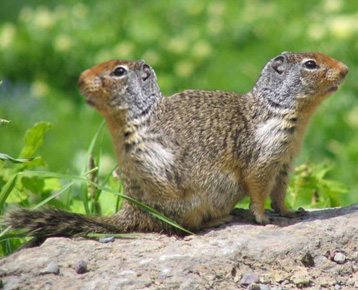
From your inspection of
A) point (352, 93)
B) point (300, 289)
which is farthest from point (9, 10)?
point (300, 289)

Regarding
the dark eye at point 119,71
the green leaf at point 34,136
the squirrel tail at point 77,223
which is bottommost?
the squirrel tail at point 77,223

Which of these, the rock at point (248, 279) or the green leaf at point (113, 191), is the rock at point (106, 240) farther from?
the rock at point (248, 279)

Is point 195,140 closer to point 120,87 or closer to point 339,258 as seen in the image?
point 120,87

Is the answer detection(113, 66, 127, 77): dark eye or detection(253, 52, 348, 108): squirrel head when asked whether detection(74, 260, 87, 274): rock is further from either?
detection(253, 52, 348, 108): squirrel head

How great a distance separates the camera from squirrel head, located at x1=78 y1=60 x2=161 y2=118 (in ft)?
12.4

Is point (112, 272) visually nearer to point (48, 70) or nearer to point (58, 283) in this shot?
point (58, 283)

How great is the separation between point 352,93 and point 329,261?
13.3ft

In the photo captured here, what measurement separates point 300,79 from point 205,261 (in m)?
0.97

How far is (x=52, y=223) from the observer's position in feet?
12.7

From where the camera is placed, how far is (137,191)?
3.92 m

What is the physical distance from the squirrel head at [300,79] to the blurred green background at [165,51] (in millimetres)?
2589

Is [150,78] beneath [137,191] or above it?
above

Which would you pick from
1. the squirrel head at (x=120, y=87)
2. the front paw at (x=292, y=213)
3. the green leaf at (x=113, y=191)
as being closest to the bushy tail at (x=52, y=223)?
the green leaf at (x=113, y=191)

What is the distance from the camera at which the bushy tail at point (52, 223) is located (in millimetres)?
3840
